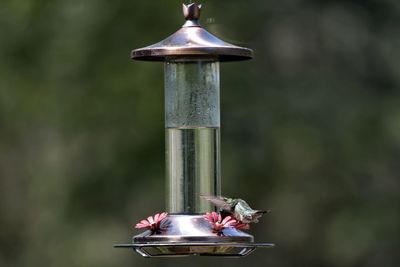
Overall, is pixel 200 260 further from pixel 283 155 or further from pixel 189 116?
pixel 189 116

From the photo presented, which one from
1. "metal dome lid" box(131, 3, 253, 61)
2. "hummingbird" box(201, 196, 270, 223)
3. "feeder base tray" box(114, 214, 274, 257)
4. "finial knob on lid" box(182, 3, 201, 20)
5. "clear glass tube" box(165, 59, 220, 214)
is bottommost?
"feeder base tray" box(114, 214, 274, 257)

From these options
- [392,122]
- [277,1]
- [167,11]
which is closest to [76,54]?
[167,11]

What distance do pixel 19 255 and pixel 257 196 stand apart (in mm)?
2740

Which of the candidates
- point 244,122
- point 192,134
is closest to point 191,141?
point 192,134

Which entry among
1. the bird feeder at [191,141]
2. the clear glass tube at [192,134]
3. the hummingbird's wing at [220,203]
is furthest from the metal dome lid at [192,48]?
the hummingbird's wing at [220,203]

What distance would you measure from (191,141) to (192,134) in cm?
4

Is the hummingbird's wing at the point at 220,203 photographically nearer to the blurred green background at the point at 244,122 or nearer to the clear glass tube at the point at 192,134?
the clear glass tube at the point at 192,134

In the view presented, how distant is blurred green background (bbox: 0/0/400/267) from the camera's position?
16.1 meters

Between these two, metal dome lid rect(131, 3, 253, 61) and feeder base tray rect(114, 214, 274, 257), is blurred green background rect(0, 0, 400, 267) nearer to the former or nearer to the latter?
metal dome lid rect(131, 3, 253, 61)

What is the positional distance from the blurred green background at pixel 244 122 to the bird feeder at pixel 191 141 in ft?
24.5

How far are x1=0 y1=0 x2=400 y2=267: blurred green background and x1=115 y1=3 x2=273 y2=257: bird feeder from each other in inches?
294

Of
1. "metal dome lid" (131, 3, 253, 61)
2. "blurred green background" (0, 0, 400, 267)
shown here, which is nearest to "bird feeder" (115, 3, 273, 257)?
"metal dome lid" (131, 3, 253, 61)

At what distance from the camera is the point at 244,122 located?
16234mm

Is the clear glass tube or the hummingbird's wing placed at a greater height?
the clear glass tube
